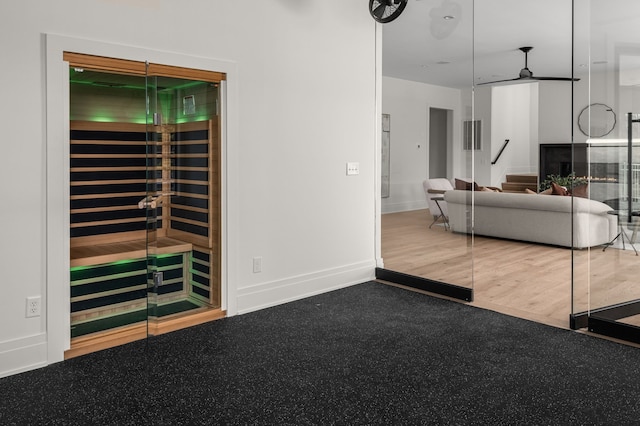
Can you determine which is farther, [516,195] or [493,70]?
[493,70]

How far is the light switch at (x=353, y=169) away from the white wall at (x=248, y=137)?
0.05 metres

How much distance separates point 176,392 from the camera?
8.52 feet

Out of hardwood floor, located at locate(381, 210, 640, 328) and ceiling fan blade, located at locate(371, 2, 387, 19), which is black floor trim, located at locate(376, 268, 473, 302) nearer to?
hardwood floor, located at locate(381, 210, 640, 328)

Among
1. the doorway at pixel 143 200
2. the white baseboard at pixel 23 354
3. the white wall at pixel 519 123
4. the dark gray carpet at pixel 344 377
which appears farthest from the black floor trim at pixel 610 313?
the white wall at pixel 519 123

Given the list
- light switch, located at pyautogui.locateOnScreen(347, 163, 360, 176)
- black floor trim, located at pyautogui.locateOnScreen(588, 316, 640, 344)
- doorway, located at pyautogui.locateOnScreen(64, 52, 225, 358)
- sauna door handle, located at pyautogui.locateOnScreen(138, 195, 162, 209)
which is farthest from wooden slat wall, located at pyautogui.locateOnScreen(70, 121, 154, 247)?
black floor trim, located at pyautogui.locateOnScreen(588, 316, 640, 344)

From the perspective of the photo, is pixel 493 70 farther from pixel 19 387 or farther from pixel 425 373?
pixel 19 387

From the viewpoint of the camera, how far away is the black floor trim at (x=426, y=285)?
14.0 feet

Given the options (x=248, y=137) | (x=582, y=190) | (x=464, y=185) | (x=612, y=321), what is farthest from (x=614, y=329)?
(x=248, y=137)

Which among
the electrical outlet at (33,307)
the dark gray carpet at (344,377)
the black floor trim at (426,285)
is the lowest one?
the dark gray carpet at (344,377)

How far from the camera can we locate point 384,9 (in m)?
4.39

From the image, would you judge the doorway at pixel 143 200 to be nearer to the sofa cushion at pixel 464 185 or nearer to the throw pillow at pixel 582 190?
the sofa cushion at pixel 464 185

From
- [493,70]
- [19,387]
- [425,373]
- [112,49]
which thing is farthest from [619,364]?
[493,70]

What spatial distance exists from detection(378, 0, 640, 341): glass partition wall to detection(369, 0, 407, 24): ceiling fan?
262mm

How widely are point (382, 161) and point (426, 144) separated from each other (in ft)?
1.79
